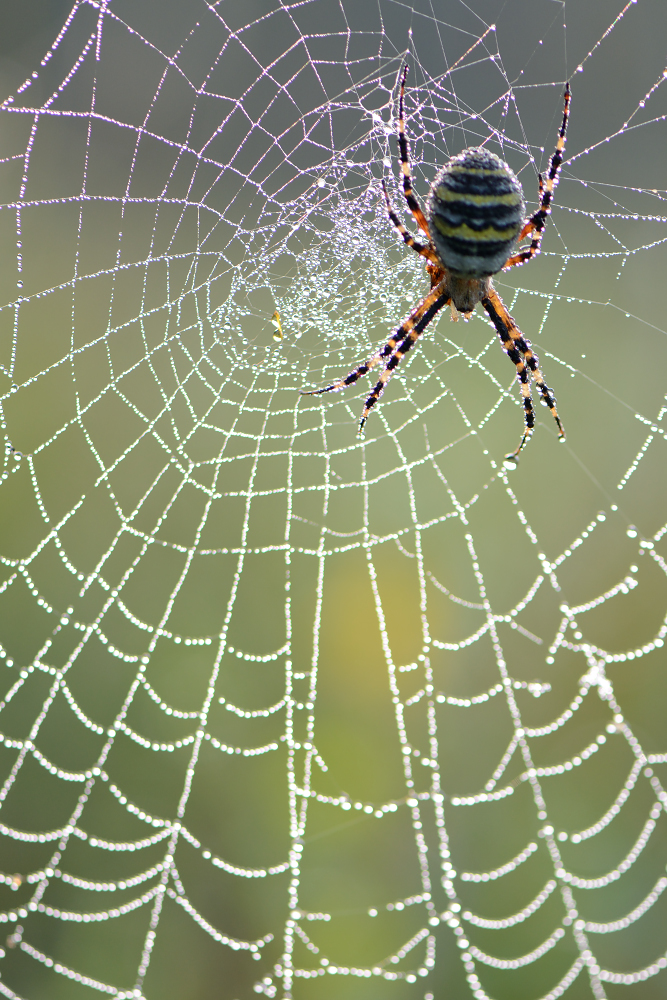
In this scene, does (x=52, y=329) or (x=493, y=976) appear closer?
(x=493, y=976)

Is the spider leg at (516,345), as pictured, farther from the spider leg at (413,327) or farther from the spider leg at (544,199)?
the spider leg at (544,199)

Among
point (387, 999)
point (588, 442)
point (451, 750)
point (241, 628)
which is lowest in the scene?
point (387, 999)

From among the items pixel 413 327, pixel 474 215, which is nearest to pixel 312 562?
pixel 413 327

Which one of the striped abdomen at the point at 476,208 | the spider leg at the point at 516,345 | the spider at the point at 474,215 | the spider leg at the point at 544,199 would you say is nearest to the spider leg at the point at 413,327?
the spider at the point at 474,215

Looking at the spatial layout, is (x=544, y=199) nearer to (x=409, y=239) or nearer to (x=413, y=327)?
(x=409, y=239)

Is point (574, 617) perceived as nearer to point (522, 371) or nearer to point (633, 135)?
point (522, 371)

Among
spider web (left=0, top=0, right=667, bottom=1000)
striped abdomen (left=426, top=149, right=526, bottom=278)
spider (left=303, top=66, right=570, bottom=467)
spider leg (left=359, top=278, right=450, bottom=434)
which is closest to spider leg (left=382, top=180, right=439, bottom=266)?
spider (left=303, top=66, right=570, bottom=467)

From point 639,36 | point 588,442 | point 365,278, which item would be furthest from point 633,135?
point 365,278
